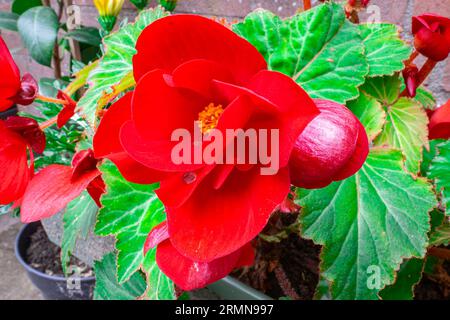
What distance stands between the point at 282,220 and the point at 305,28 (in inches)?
11.9

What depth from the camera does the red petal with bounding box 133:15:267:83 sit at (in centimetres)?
23

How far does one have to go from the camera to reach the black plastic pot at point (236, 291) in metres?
0.49

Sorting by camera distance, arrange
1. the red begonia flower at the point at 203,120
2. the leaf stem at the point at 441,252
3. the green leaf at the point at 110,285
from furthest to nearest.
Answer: the green leaf at the point at 110,285 < the leaf stem at the point at 441,252 < the red begonia flower at the point at 203,120

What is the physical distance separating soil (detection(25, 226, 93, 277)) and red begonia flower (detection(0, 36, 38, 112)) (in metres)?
0.59

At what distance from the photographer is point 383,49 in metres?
0.38

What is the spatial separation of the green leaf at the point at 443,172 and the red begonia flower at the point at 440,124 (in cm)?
3

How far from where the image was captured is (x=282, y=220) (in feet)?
1.91

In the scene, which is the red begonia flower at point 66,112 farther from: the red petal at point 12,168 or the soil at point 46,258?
the soil at point 46,258

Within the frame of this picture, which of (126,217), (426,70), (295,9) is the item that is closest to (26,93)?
(126,217)

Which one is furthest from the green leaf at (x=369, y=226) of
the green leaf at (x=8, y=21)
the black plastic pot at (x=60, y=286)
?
the green leaf at (x=8, y=21)

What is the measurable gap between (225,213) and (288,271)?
36 cm

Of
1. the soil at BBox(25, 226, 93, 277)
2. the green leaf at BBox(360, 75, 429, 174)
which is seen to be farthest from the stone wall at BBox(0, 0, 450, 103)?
the soil at BBox(25, 226, 93, 277)

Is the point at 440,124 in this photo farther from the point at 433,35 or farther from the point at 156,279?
the point at 156,279
